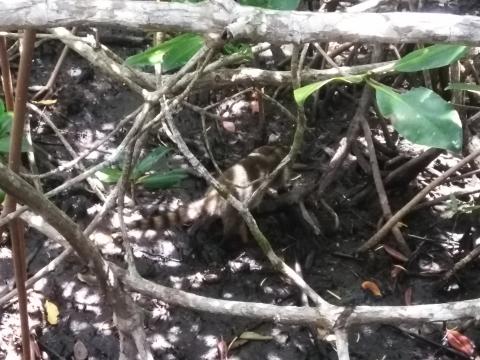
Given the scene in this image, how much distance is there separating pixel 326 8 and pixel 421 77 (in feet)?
1.97

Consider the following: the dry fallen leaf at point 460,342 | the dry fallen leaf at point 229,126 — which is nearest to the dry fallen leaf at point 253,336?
the dry fallen leaf at point 460,342

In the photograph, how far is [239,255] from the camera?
288 centimetres

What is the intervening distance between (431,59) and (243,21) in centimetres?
50

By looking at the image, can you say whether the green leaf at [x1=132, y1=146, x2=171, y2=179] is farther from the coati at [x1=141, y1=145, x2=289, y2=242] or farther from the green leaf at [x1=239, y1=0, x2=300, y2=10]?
the green leaf at [x1=239, y1=0, x2=300, y2=10]

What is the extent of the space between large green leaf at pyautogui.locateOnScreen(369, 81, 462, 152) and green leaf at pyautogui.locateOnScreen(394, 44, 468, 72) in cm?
5

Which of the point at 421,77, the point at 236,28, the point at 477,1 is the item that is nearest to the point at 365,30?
the point at 236,28

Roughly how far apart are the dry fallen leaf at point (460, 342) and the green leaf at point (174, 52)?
1660 millimetres

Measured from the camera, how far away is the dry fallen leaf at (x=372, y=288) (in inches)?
108

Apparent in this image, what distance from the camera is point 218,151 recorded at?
3332mm

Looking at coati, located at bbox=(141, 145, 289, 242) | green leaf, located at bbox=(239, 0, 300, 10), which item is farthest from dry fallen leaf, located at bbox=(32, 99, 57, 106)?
green leaf, located at bbox=(239, 0, 300, 10)

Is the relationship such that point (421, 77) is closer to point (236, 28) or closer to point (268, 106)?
point (268, 106)

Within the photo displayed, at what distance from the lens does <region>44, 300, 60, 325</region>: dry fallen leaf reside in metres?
2.51

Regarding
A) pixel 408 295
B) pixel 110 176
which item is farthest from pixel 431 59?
pixel 408 295

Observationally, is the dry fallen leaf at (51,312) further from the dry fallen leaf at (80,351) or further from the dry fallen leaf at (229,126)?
the dry fallen leaf at (229,126)
